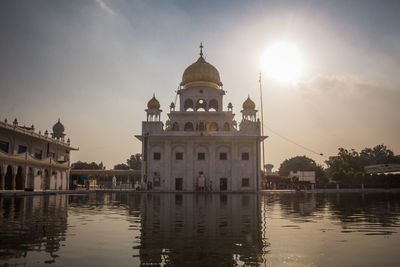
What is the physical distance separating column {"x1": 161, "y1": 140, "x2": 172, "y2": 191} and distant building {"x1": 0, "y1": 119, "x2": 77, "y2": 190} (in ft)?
47.7

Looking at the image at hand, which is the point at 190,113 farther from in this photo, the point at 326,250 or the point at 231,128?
the point at 326,250

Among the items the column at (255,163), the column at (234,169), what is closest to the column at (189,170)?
the column at (234,169)

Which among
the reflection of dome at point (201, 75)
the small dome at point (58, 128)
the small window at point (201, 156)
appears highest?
the reflection of dome at point (201, 75)

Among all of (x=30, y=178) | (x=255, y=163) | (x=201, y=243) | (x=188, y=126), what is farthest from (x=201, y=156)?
(x=201, y=243)

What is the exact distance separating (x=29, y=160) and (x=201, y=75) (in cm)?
2438

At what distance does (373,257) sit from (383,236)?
258cm

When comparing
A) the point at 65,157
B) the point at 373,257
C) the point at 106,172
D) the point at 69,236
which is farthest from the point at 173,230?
the point at 106,172

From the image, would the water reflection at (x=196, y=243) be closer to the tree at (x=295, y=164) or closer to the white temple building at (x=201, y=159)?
the white temple building at (x=201, y=159)

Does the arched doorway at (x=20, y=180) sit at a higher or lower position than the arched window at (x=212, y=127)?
lower

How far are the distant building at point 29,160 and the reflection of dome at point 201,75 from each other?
20.5 meters

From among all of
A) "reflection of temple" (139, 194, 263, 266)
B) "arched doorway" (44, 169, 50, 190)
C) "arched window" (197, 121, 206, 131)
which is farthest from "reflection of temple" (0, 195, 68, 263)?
"arched window" (197, 121, 206, 131)

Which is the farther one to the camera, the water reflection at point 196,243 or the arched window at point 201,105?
the arched window at point 201,105

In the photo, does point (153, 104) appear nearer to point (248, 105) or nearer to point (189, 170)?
point (189, 170)

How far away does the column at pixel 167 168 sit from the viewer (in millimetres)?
43469
